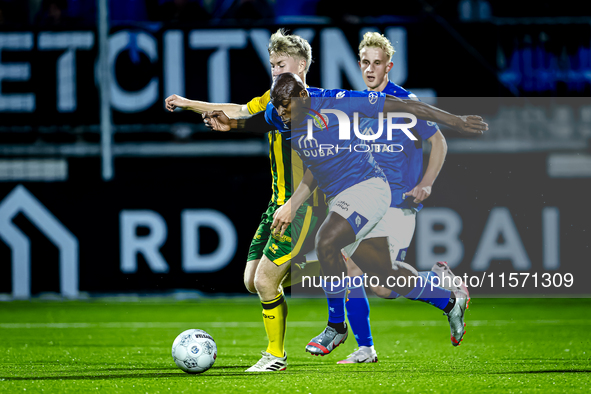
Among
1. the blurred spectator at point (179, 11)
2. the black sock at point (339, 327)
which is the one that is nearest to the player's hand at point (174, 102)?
the black sock at point (339, 327)

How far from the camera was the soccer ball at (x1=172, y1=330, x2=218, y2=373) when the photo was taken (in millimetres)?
4402

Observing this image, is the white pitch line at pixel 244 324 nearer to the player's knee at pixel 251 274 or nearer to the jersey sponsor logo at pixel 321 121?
the player's knee at pixel 251 274

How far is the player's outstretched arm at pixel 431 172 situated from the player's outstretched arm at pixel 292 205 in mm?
666

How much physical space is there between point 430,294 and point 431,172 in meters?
0.69

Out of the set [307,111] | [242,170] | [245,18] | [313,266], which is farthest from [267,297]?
[245,18]

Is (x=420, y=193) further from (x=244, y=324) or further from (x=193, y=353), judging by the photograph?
(x=244, y=324)

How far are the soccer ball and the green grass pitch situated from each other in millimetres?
65

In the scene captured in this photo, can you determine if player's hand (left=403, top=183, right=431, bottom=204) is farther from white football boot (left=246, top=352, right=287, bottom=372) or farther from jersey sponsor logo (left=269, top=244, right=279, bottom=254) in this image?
white football boot (left=246, top=352, right=287, bottom=372)

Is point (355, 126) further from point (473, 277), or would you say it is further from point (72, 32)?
point (72, 32)

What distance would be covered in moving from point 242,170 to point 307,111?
4309 mm

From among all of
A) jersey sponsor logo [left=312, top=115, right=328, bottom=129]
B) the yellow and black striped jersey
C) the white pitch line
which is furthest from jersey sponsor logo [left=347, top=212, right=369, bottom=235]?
the white pitch line

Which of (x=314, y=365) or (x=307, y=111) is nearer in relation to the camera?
(x=307, y=111)

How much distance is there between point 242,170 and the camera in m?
8.70

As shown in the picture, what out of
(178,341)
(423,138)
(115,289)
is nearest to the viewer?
(178,341)
